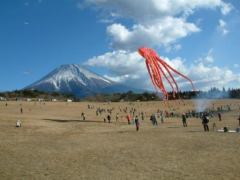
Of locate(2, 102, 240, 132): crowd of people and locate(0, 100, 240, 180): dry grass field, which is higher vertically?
locate(2, 102, 240, 132): crowd of people

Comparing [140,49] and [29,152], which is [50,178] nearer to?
[29,152]

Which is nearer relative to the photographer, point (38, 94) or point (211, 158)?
point (211, 158)

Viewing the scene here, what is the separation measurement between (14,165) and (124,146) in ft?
28.8

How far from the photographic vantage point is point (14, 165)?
68.1 feet

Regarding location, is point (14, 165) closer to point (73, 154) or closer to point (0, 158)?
point (0, 158)

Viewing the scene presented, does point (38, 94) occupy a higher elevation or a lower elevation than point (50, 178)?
higher

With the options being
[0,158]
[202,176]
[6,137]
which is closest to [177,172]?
[202,176]

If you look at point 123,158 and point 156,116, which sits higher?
point 156,116

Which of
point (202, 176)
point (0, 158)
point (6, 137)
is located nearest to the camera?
point (202, 176)

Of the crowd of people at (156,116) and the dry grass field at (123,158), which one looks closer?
the dry grass field at (123,158)

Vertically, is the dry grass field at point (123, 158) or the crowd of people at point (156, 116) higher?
the crowd of people at point (156, 116)

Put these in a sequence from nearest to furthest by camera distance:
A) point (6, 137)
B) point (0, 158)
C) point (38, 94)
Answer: point (0, 158) → point (6, 137) → point (38, 94)

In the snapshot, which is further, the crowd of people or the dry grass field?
the crowd of people

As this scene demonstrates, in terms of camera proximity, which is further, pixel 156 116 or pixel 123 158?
pixel 156 116
